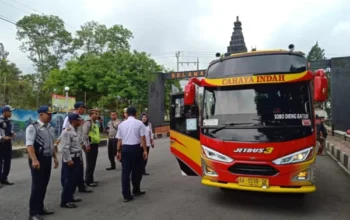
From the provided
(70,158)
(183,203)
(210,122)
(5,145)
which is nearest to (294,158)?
(210,122)

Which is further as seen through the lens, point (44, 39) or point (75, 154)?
point (44, 39)

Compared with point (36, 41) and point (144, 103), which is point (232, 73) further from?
point (36, 41)

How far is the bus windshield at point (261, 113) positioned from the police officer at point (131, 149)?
131 centimetres

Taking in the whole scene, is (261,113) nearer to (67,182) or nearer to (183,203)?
(183,203)

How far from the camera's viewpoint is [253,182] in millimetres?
5551

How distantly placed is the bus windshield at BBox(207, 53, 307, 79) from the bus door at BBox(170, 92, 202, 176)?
1006 millimetres

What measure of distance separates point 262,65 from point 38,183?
13.7 ft

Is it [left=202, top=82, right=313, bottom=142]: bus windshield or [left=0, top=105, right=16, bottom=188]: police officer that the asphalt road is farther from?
[left=202, top=82, right=313, bottom=142]: bus windshield

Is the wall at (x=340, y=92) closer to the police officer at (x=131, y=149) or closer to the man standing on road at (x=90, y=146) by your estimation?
the man standing on road at (x=90, y=146)

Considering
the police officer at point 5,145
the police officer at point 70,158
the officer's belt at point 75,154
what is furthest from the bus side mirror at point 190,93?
the police officer at point 5,145

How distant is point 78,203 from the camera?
6.22 m

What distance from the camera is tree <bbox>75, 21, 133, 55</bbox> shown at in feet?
150

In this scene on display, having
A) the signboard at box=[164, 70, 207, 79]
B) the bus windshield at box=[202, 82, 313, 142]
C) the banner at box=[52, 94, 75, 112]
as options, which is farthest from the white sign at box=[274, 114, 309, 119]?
Answer: the signboard at box=[164, 70, 207, 79]

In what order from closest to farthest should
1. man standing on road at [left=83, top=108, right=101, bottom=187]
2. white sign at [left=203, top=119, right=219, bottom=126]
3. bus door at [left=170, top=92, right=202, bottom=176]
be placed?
white sign at [left=203, top=119, right=219, bottom=126], bus door at [left=170, top=92, right=202, bottom=176], man standing on road at [left=83, top=108, right=101, bottom=187]
